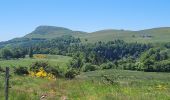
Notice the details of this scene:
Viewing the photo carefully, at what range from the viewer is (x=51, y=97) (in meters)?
14.7

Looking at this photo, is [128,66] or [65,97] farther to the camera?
[128,66]

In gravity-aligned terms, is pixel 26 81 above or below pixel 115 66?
A: above

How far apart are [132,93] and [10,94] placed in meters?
4.65

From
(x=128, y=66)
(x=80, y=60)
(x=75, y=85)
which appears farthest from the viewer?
(x=80, y=60)

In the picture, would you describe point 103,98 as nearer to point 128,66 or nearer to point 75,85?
point 75,85

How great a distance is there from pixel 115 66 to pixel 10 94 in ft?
514

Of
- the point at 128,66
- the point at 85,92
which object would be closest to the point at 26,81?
the point at 85,92

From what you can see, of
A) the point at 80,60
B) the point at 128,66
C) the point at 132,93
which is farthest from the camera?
the point at 80,60

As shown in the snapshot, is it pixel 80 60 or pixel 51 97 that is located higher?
pixel 51 97

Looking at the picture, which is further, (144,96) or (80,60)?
(80,60)

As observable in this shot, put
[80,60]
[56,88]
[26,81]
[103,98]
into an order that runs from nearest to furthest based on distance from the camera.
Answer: [103,98], [56,88], [26,81], [80,60]

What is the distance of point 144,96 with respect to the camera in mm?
14672

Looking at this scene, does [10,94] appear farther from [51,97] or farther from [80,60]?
[80,60]

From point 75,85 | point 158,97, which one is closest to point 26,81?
point 75,85
